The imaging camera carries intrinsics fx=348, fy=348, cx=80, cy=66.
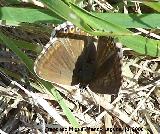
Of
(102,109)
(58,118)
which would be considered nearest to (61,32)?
(58,118)

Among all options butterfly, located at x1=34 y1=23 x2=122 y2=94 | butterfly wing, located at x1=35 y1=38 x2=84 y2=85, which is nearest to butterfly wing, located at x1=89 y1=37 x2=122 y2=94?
butterfly, located at x1=34 y1=23 x2=122 y2=94

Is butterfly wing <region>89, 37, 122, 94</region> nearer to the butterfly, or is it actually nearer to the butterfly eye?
the butterfly

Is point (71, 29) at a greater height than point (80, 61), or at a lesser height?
greater

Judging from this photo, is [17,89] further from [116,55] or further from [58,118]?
[116,55]

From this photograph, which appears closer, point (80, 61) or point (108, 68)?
point (108, 68)

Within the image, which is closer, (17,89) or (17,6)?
(17,6)

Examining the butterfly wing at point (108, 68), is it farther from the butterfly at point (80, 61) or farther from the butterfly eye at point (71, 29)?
the butterfly eye at point (71, 29)

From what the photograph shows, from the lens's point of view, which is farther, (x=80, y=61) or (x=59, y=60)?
(x=80, y=61)

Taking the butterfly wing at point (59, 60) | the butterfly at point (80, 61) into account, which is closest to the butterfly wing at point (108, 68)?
the butterfly at point (80, 61)
